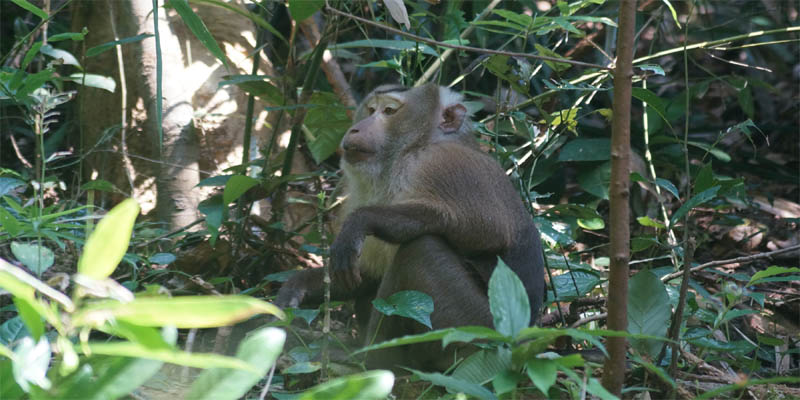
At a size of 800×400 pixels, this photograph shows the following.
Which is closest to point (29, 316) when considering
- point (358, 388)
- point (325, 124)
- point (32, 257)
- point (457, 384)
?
point (358, 388)

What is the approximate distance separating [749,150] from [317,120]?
4.84 m

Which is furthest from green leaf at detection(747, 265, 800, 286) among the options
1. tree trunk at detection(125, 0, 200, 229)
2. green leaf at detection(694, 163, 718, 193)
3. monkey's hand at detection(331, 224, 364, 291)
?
tree trunk at detection(125, 0, 200, 229)

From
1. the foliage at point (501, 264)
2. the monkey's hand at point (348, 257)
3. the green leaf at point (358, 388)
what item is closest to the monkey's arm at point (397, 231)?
the monkey's hand at point (348, 257)

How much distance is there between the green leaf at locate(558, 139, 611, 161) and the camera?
248 inches

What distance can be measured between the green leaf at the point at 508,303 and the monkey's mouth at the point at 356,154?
241cm

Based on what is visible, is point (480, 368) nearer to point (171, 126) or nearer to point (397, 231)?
point (397, 231)

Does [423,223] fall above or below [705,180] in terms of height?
below

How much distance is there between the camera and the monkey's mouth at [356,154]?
4637 millimetres

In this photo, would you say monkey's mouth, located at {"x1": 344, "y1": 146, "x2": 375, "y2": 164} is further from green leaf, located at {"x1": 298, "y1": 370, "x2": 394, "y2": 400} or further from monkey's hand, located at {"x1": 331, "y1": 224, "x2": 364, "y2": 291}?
green leaf, located at {"x1": 298, "y1": 370, "x2": 394, "y2": 400}

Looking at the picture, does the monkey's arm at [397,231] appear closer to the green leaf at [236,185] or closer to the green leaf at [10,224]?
the green leaf at [236,185]

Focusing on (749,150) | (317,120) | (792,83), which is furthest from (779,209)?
(317,120)

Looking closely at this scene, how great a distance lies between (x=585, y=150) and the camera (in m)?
6.37

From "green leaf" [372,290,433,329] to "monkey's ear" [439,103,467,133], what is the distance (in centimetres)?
164

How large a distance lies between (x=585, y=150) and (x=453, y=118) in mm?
1906
